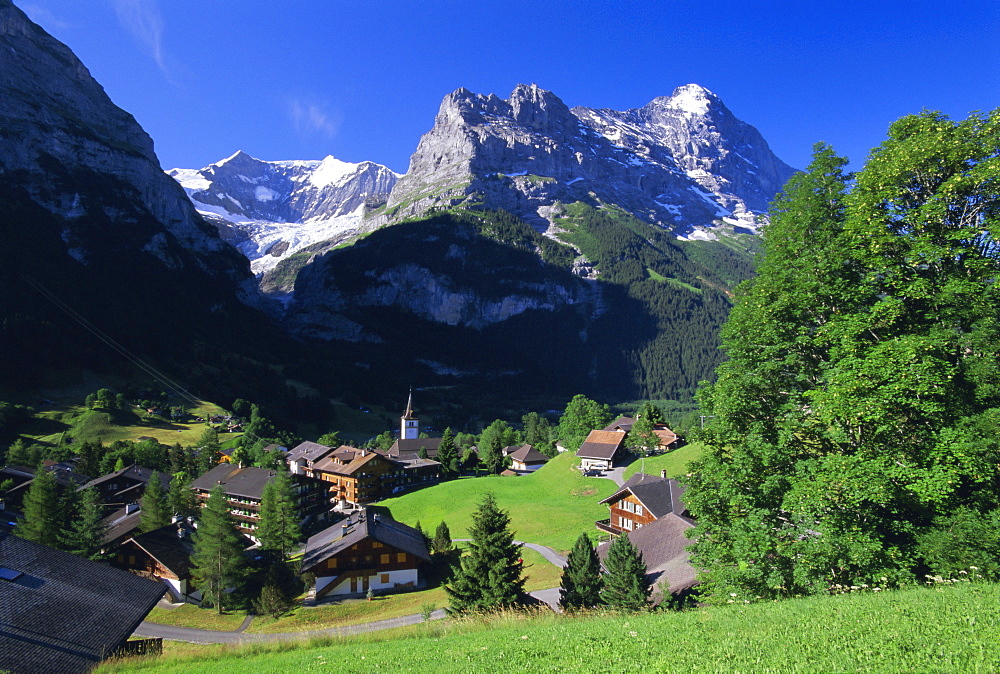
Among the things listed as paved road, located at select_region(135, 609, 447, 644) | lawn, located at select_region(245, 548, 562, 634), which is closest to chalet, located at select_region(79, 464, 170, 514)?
paved road, located at select_region(135, 609, 447, 644)

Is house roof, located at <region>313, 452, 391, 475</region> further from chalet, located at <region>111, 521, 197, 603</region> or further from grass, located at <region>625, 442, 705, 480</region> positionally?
grass, located at <region>625, 442, 705, 480</region>

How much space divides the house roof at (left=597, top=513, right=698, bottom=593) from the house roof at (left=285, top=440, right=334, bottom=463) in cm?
6669

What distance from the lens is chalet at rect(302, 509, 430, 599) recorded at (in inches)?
1676

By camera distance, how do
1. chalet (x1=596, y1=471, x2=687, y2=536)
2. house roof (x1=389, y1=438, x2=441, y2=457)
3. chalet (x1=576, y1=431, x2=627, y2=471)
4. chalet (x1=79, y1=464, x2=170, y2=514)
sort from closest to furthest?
chalet (x1=596, y1=471, x2=687, y2=536)
chalet (x1=79, y1=464, x2=170, y2=514)
chalet (x1=576, y1=431, x2=627, y2=471)
house roof (x1=389, y1=438, x2=441, y2=457)

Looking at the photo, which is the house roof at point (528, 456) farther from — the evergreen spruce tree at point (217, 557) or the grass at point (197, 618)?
the grass at point (197, 618)

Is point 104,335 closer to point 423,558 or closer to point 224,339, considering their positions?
point 224,339

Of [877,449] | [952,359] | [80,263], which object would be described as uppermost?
[80,263]

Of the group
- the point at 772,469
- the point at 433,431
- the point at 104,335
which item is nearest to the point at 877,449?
the point at 772,469

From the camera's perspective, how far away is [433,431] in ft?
495

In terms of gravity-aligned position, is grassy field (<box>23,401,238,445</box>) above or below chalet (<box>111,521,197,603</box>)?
above

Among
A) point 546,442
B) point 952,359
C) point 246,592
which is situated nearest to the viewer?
point 952,359

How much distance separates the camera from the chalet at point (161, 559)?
4356 cm

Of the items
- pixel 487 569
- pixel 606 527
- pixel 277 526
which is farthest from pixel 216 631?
pixel 606 527

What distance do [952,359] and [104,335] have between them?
18739 cm
